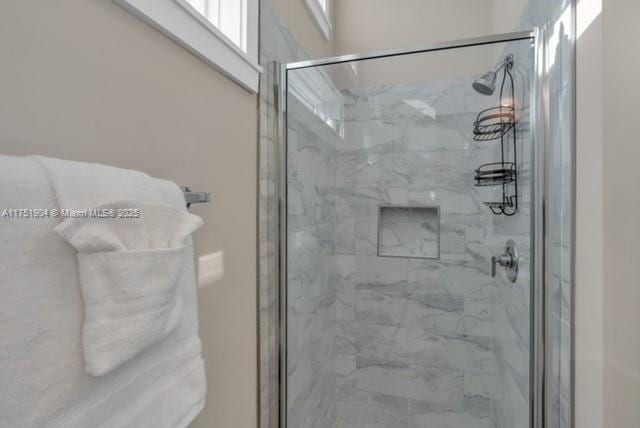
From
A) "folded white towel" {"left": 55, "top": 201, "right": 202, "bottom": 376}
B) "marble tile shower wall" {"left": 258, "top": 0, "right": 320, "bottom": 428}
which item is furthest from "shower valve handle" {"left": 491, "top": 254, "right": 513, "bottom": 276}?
"folded white towel" {"left": 55, "top": 201, "right": 202, "bottom": 376}

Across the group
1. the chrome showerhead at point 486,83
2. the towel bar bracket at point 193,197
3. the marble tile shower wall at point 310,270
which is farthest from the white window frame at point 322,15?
the towel bar bracket at point 193,197

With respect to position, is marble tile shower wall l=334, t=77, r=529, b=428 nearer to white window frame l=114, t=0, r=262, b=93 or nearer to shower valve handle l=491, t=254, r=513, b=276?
shower valve handle l=491, t=254, r=513, b=276

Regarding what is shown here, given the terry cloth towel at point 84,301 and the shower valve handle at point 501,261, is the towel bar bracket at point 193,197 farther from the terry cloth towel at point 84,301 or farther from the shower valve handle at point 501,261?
the shower valve handle at point 501,261

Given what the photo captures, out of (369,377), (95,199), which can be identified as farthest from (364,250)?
(95,199)

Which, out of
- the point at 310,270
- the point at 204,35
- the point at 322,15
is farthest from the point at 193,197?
the point at 322,15

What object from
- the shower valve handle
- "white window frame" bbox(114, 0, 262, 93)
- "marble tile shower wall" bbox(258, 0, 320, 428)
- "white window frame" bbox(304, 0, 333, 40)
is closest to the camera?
"white window frame" bbox(114, 0, 262, 93)

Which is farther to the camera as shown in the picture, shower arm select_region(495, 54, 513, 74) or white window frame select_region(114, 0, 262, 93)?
shower arm select_region(495, 54, 513, 74)

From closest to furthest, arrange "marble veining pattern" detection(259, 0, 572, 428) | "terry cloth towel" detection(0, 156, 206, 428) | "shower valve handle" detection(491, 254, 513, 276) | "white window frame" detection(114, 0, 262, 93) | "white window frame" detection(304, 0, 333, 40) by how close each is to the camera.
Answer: "terry cloth towel" detection(0, 156, 206, 428), "white window frame" detection(114, 0, 262, 93), "shower valve handle" detection(491, 254, 513, 276), "marble veining pattern" detection(259, 0, 572, 428), "white window frame" detection(304, 0, 333, 40)

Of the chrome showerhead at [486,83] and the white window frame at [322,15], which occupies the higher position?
the white window frame at [322,15]

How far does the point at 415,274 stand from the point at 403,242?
0.17 m

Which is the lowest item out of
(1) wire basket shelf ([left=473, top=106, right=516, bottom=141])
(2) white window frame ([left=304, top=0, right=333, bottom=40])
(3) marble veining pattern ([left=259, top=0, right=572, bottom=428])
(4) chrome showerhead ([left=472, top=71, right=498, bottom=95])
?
(3) marble veining pattern ([left=259, top=0, right=572, bottom=428])

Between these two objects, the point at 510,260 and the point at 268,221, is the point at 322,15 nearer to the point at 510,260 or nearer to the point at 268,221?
the point at 268,221

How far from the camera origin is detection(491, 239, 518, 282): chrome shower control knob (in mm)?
1247

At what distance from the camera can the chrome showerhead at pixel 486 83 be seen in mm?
1317
